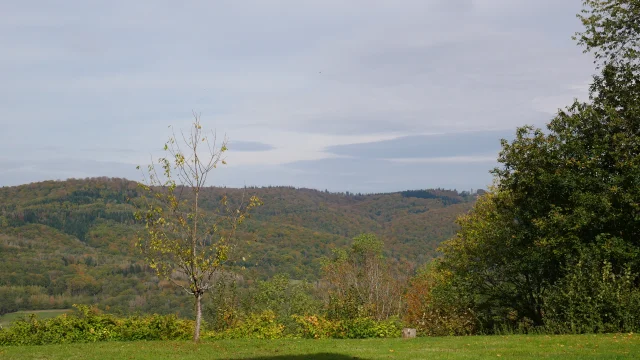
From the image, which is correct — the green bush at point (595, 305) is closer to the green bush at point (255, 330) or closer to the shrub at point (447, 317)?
the shrub at point (447, 317)

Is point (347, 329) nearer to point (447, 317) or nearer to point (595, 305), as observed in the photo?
point (595, 305)

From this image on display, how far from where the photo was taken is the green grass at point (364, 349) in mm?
13258

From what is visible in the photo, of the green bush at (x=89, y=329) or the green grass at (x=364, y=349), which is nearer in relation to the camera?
the green grass at (x=364, y=349)

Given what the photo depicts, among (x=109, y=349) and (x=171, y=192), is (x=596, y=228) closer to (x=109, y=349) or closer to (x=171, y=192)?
(x=171, y=192)

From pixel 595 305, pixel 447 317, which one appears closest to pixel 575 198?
pixel 595 305

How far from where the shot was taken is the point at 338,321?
1920cm

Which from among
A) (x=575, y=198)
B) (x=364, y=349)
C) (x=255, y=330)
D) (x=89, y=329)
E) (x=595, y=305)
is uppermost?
(x=575, y=198)

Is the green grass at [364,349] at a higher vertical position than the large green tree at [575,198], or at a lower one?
lower

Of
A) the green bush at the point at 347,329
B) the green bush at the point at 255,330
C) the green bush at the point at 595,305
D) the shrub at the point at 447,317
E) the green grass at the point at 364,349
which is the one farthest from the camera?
the shrub at the point at 447,317

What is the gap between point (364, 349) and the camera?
14961 millimetres

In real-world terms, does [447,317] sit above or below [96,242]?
above

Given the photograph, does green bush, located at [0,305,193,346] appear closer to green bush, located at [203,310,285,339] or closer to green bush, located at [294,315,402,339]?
green bush, located at [203,310,285,339]

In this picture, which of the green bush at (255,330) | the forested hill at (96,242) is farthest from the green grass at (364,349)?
the forested hill at (96,242)

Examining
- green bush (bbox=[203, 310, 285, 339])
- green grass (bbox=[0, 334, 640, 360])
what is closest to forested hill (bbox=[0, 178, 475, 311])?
green bush (bbox=[203, 310, 285, 339])
